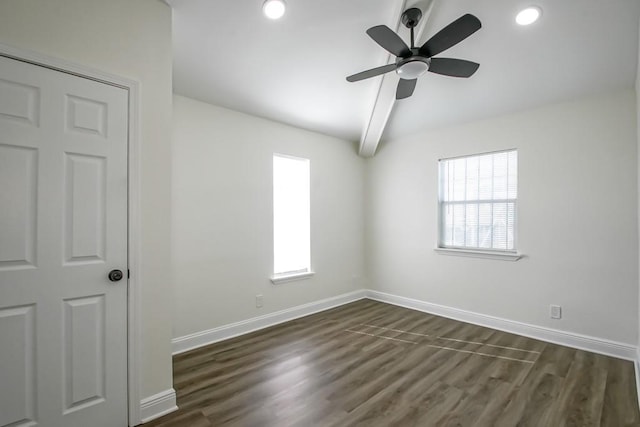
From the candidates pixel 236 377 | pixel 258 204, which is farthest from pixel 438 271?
pixel 236 377

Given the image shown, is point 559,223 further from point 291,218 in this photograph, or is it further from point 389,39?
point 291,218

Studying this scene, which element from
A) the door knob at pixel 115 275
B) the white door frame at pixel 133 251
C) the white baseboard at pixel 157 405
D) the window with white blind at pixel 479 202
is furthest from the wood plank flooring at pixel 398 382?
the window with white blind at pixel 479 202

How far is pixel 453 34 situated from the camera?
6.09 feet

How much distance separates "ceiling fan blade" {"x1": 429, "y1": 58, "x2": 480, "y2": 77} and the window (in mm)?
2214

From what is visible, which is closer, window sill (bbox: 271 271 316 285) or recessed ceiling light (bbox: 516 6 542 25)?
recessed ceiling light (bbox: 516 6 542 25)

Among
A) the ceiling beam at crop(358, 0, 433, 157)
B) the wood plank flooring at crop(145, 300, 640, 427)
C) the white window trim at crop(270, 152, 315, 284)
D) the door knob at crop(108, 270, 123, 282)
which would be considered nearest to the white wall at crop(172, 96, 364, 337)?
the white window trim at crop(270, 152, 315, 284)

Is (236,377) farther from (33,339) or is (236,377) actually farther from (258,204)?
(258,204)

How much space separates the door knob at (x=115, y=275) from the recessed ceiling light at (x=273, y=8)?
2069 millimetres

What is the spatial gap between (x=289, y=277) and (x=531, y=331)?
290cm

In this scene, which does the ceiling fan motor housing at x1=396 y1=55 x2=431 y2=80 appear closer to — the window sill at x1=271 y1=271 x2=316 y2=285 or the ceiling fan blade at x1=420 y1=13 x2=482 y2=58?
the ceiling fan blade at x1=420 y1=13 x2=482 y2=58

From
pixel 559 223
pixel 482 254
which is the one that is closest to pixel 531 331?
pixel 482 254

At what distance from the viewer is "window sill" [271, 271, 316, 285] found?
3.76m

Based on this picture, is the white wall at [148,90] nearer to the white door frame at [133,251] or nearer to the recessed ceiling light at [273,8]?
the white door frame at [133,251]

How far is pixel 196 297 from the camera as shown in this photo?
10.1 ft
